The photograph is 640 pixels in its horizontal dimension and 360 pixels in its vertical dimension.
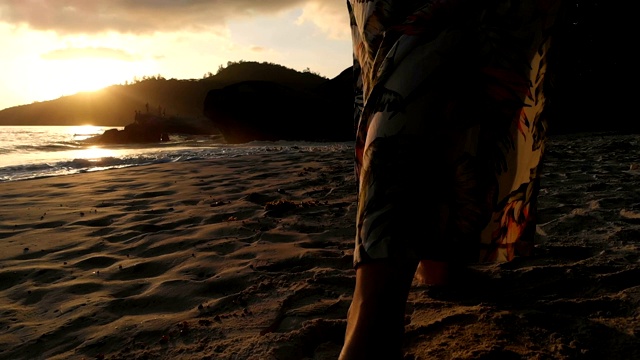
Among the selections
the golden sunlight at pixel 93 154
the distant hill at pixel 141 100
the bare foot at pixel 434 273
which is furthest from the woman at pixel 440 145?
the distant hill at pixel 141 100

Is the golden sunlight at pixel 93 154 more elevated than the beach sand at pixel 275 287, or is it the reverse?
the golden sunlight at pixel 93 154

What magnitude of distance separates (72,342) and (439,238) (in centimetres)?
121

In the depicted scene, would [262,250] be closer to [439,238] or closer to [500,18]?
[439,238]

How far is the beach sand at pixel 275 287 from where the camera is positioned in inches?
51.1

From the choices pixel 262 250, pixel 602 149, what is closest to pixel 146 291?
pixel 262 250

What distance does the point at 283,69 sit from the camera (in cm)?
3441

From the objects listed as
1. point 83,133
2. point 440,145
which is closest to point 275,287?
point 440,145

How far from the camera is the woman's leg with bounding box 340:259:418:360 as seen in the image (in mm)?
936

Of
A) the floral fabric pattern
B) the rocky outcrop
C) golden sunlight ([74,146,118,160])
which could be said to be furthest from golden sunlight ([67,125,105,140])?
the floral fabric pattern

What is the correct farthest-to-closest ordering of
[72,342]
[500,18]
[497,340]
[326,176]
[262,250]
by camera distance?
[326,176], [262,250], [72,342], [497,340], [500,18]

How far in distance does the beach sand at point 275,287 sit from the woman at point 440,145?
35 cm

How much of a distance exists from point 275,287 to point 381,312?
0.87m

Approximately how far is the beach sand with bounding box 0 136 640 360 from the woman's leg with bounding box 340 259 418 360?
317 millimetres

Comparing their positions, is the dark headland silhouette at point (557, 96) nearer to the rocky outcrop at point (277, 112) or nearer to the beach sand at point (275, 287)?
the rocky outcrop at point (277, 112)
